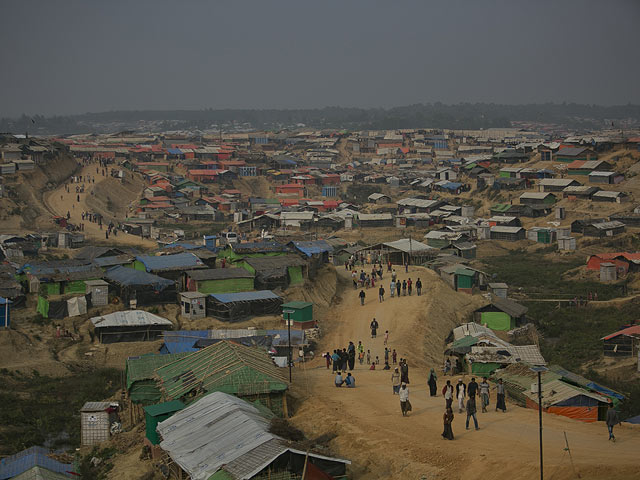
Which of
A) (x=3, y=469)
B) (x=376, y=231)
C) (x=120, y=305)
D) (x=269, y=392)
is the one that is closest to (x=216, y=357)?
(x=269, y=392)

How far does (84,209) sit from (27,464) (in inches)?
1559

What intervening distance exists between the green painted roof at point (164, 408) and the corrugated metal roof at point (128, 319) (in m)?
8.92

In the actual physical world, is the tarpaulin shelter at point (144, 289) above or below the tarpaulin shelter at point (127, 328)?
above

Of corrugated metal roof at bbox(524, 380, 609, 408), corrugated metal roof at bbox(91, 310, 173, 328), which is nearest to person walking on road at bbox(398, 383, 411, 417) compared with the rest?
corrugated metal roof at bbox(524, 380, 609, 408)

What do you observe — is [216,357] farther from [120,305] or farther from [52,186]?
[52,186]

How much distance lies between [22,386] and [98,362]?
7.68ft

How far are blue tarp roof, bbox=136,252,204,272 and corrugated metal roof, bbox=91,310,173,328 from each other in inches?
126

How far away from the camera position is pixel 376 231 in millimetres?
50094

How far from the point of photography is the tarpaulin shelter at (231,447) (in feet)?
35.1

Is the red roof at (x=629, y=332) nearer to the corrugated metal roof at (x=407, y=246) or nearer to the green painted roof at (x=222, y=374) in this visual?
the corrugated metal roof at (x=407, y=246)

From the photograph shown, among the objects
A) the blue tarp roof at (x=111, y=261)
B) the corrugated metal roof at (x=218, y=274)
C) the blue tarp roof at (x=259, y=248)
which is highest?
the blue tarp roof at (x=259, y=248)

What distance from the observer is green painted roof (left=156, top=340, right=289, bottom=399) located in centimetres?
1439

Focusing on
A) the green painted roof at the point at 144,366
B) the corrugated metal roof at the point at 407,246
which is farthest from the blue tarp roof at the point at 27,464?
the corrugated metal roof at the point at 407,246

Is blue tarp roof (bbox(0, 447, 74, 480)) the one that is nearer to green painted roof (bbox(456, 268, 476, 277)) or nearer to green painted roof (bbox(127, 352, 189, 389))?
green painted roof (bbox(127, 352, 189, 389))
